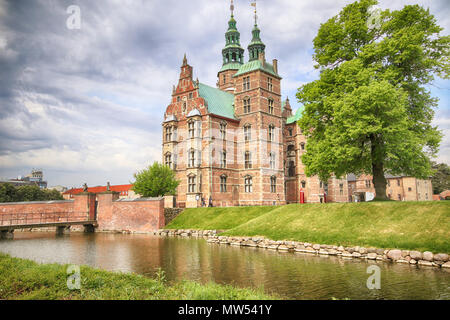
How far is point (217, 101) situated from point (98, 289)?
134 feet

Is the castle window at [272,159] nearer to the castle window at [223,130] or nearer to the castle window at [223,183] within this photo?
the castle window at [223,183]

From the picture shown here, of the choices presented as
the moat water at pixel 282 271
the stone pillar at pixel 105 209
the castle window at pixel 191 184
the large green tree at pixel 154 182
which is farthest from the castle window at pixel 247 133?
the moat water at pixel 282 271

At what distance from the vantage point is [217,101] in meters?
47.9

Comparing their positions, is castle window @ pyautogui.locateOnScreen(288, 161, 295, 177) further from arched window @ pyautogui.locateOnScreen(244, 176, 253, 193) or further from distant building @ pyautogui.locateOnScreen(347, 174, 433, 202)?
distant building @ pyautogui.locateOnScreen(347, 174, 433, 202)

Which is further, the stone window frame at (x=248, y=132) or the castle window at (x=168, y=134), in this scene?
the stone window frame at (x=248, y=132)

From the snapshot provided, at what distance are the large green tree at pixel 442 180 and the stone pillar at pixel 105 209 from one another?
3200 inches

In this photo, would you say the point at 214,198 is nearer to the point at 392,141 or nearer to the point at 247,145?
the point at 247,145

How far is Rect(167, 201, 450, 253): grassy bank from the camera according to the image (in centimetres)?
1700

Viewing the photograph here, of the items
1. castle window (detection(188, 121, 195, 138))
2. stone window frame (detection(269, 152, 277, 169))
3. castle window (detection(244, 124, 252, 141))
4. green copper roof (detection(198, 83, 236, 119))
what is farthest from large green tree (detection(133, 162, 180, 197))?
stone window frame (detection(269, 152, 277, 169))

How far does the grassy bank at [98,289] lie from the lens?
8.01 m

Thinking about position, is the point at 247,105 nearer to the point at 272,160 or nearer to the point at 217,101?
the point at 217,101

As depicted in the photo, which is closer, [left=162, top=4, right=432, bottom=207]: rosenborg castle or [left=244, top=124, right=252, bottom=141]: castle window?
[left=162, top=4, right=432, bottom=207]: rosenborg castle

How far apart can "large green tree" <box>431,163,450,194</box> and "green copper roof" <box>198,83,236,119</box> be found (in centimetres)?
6436

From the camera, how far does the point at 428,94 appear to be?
22938 mm
